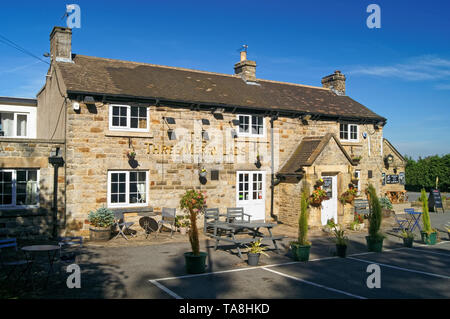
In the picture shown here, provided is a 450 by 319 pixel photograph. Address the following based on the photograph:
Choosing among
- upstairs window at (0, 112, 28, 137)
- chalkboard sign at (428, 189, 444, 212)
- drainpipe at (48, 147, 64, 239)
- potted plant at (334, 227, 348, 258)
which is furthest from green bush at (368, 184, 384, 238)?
upstairs window at (0, 112, 28, 137)

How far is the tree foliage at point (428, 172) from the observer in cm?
3422

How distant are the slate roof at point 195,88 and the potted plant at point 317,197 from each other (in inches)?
169

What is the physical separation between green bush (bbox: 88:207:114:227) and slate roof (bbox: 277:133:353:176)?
8036 millimetres

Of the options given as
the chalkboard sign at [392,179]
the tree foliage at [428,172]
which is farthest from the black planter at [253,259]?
the tree foliage at [428,172]

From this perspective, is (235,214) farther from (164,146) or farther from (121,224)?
(121,224)

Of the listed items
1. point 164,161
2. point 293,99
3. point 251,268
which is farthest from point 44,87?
point 251,268

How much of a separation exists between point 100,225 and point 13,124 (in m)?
10.4

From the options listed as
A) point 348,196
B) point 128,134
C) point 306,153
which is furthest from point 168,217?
point 348,196

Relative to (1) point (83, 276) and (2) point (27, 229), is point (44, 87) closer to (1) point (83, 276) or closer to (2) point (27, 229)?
(2) point (27, 229)

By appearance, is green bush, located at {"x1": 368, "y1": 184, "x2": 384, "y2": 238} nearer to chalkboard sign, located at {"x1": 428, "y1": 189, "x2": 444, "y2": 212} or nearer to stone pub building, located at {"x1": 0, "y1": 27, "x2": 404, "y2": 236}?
stone pub building, located at {"x1": 0, "y1": 27, "x2": 404, "y2": 236}

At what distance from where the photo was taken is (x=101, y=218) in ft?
46.3

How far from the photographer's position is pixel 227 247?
1350 cm

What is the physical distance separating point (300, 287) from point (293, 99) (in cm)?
1391

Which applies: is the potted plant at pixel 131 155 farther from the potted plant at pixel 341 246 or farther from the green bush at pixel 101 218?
the potted plant at pixel 341 246
